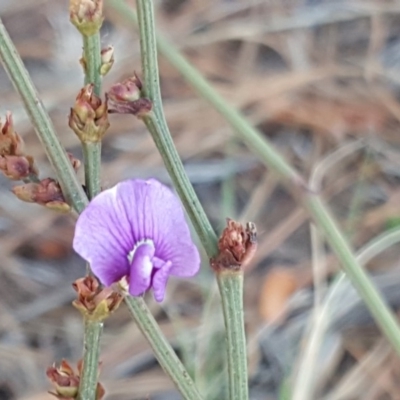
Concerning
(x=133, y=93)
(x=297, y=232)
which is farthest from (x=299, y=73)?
(x=133, y=93)

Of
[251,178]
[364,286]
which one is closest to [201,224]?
[364,286]

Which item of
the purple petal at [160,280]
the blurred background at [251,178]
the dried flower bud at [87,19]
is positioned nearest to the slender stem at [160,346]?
the purple petal at [160,280]

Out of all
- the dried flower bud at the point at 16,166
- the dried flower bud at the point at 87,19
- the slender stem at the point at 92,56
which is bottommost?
the dried flower bud at the point at 16,166

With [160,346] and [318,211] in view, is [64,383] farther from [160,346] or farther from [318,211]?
[318,211]

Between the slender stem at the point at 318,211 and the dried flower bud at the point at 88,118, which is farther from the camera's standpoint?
the slender stem at the point at 318,211

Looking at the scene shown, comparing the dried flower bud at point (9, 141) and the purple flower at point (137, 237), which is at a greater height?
the dried flower bud at point (9, 141)

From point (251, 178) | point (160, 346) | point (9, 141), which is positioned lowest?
point (160, 346)

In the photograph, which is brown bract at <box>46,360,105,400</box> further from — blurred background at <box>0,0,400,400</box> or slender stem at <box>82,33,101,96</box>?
blurred background at <box>0,0,400,400</box>

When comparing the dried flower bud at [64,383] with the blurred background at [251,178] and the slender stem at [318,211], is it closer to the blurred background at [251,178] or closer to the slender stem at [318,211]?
the slender stem at [318,211]
